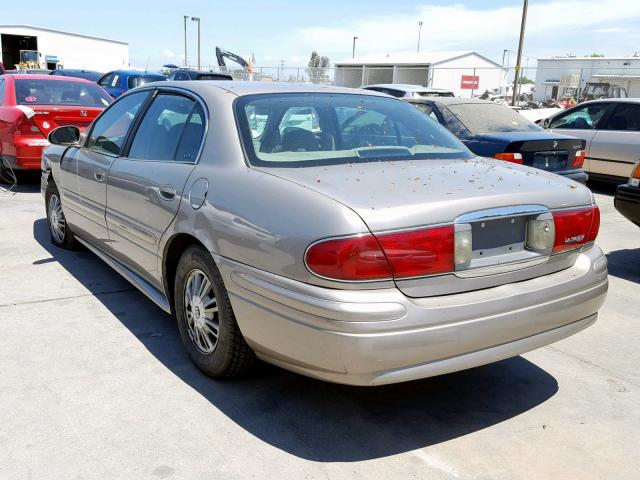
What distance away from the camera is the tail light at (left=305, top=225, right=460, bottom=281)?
250 cm

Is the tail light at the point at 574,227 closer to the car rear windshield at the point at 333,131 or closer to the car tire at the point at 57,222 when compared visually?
the car rear windshield at the point at 333,131

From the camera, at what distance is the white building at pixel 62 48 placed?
45094 mm

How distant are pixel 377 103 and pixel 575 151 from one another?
15.9ft

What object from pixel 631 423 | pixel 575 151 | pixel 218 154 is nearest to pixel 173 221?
pixel 218 154

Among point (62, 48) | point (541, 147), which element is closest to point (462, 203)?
point (541, 147)

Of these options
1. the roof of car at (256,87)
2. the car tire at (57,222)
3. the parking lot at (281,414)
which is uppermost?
the roof of car at (256,87)

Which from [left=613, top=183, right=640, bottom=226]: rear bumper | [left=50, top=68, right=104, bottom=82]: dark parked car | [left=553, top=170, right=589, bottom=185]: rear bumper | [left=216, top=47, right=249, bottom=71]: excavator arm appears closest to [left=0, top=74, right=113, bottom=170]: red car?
[left=553, top=170, right=589, bottom=185]: rear bumper

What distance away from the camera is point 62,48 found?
50500 mm

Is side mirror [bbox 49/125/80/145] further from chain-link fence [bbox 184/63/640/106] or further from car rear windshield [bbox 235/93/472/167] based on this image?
chain-link fence [bbox 184/63/640/106]

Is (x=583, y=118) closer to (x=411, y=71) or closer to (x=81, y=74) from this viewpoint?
(x=81, y=74)

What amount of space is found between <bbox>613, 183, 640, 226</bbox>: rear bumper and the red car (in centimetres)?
640

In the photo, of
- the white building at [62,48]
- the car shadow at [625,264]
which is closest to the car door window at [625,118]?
the car shadow at [625,264]

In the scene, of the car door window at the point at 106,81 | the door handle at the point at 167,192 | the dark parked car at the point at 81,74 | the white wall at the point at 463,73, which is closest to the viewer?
the door handle at the point at 167,192

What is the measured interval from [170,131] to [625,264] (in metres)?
4.53
